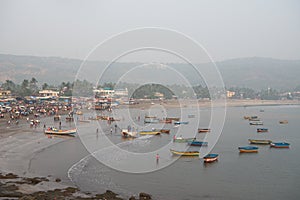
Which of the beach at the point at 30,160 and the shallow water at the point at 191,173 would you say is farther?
the shallow water at the point at 191,173

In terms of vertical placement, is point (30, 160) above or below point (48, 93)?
below

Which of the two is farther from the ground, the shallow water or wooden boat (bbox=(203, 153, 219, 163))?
Answer: wooden boat (bbox=(203, 153, 219, 163))

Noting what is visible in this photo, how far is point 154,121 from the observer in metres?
44.3

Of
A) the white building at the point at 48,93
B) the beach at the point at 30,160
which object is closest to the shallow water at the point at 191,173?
the beach at the point at 30,160

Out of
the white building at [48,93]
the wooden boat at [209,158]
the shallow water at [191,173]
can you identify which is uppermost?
the white building at [48,93]

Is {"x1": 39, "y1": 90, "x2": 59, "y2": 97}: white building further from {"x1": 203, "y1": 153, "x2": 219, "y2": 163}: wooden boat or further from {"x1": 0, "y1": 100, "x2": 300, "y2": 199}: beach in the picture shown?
{"x1": 203, "y1": 153, "x2": 219, "y2": 163}: wooden boat

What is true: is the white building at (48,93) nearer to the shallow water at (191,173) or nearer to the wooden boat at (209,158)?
the shallow water at (191,173)

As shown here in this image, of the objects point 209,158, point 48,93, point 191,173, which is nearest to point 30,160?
point 191,173

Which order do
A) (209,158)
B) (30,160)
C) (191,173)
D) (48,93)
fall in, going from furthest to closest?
(48,93) < (209,158) < (30,160) < (191,173)

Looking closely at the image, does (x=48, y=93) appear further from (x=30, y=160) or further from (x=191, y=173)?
(x=191, y=173)

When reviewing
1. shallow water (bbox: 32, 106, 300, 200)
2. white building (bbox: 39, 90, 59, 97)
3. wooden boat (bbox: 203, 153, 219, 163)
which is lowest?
shallow water (bbox: 32, 106, 300, 200)

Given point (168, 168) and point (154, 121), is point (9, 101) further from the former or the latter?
point (168, 168)

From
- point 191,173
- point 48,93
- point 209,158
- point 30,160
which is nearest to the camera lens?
point 191,173

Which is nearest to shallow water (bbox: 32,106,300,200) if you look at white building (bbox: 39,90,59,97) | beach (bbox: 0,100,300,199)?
beach (bbox: 0,100,300,199)
